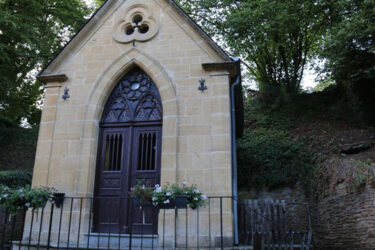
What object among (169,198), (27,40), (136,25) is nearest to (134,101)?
(136,25)

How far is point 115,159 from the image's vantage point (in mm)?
7867

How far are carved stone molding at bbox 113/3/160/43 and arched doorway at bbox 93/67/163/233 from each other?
871 mm

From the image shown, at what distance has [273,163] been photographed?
12.0 metres

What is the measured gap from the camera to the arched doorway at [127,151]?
24.2ft

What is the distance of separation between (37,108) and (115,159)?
13.7 m

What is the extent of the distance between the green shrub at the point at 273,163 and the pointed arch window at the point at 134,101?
207 inches

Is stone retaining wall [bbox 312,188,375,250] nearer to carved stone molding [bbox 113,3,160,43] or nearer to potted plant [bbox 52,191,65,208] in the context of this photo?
carved stone molding [bbox 113,3,160,43]

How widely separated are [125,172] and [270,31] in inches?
395

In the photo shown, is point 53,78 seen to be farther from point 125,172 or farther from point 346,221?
point 346,221

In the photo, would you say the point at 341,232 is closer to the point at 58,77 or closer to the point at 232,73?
the point at 232,73

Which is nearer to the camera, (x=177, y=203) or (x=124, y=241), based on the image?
(x=177, y=203)

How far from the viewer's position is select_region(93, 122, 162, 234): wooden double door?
7.30m

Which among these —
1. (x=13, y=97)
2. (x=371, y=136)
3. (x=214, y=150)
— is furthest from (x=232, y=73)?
(x=13, y=97)

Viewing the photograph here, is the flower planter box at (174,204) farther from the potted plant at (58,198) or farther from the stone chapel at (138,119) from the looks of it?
the potted plant at (58,198)
